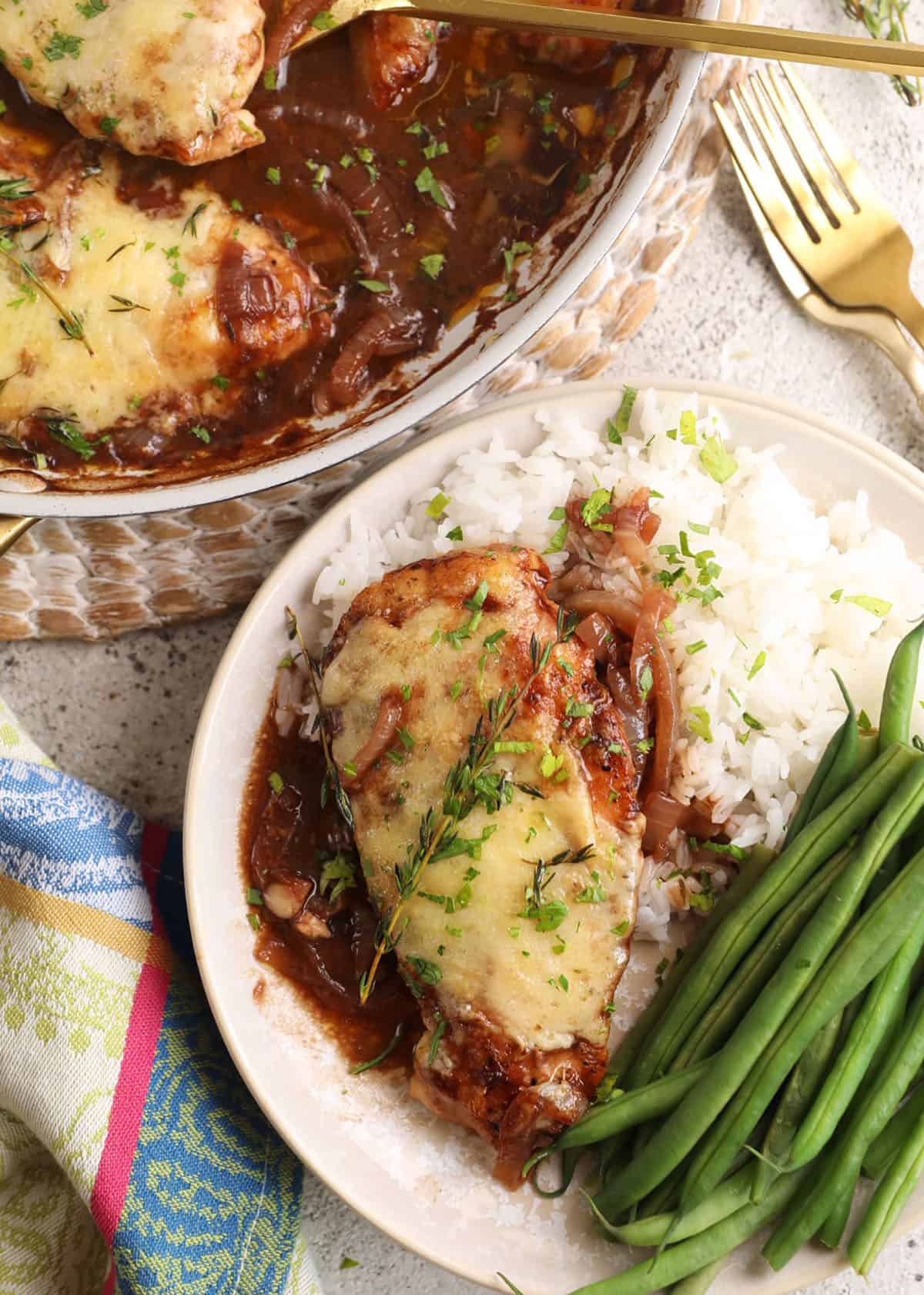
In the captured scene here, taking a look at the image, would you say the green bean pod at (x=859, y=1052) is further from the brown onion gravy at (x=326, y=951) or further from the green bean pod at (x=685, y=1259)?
the brown onion gravy at (x=326, y=951)

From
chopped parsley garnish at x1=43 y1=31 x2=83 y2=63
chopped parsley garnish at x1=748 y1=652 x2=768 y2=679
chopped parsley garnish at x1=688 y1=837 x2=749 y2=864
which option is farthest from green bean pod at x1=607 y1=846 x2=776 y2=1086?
chopped parsley garnish at x1=43 y1=31 x2=83 y2=63

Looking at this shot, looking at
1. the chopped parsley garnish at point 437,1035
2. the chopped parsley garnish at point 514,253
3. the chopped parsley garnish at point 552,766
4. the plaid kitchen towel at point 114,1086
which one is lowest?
the plaid kitchen towel at point 114,1086

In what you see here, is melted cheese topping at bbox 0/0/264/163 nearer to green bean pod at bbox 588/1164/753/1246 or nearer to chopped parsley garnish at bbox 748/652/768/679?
chopped parsley garnish at bbox 748/652/768/679

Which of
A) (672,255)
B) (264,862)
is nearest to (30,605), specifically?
(264,862)

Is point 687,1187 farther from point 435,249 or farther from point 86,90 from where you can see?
point 86,90

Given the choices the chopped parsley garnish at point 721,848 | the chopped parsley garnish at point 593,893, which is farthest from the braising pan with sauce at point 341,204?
the chopped parsley garnish at point 721,848

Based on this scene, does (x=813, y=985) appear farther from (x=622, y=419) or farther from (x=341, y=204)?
(x=341, y=204)
